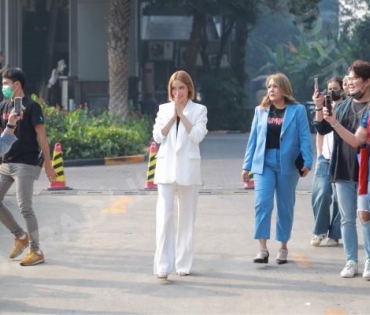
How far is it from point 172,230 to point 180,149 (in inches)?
29.7

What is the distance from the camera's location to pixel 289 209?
1053 cm

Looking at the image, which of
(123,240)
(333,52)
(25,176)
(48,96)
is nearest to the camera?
(25,176)

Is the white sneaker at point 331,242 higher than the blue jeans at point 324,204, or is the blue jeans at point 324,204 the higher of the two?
the blue jeans at point 324,204

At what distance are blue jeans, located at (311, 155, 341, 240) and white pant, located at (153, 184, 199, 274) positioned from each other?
2.22m

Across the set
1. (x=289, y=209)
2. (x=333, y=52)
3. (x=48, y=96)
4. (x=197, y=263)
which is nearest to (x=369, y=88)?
(x=289, y=209)

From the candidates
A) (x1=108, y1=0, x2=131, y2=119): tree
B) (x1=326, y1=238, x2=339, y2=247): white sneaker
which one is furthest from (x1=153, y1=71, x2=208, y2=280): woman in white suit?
(x1=108, y1=0, x2=131, y2=119): tree

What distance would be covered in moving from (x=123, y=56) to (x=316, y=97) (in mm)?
19498

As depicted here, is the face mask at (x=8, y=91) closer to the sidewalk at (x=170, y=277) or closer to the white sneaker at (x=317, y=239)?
the sidewalk at (x=170, y=277)

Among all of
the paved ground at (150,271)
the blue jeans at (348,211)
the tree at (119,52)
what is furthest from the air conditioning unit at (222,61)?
the blue jeans at (348,211)

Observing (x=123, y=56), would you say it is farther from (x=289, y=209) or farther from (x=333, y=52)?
(x=333, y=52)

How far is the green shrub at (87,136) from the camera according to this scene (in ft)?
75.3

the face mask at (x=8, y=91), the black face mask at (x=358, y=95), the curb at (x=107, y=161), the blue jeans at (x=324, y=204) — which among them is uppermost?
the black face mask at (x=358, y=95)

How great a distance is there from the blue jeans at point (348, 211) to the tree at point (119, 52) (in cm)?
1888

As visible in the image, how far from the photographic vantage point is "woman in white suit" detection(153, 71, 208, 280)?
9672mm
